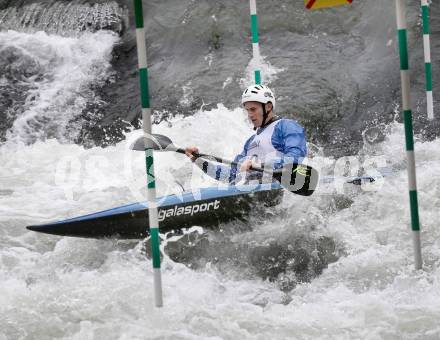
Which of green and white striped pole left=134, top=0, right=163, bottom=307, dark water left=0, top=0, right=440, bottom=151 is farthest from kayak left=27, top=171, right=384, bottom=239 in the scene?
dark water left=0, top=0, right=440, bottom=151

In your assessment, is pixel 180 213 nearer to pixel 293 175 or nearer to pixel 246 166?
pixel 246 166

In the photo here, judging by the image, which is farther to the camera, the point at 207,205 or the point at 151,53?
the point at 151,53

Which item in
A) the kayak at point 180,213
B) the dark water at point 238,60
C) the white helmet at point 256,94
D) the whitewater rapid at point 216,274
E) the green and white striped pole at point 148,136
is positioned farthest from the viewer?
the dark water at point 238,60

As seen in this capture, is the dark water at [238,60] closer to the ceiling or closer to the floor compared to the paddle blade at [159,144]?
closer to the ceiling

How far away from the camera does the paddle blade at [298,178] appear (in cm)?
589

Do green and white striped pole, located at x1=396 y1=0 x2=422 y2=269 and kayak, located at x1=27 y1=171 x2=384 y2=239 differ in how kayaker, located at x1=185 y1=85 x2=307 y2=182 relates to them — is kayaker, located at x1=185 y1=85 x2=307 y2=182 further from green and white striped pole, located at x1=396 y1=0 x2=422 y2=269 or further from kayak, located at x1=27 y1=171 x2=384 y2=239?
green and white striped pole, located at x1=396 y1=0 x2=422 y2=269

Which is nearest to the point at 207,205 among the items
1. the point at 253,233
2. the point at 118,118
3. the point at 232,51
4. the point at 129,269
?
the point at 253,233

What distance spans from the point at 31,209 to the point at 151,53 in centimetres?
409

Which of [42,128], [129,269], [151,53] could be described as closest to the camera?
[129,269]

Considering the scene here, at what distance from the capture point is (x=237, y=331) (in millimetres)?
4500

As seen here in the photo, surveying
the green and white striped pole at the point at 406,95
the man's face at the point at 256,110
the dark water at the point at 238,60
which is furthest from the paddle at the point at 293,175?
the dark water at the point at 238,60

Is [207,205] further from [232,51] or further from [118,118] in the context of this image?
[232,51]

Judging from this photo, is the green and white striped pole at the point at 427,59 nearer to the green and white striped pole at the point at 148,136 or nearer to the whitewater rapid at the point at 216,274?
the whitewater rapid at the point at 216,274

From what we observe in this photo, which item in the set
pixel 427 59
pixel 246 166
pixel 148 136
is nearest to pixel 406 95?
pixel 148 136
